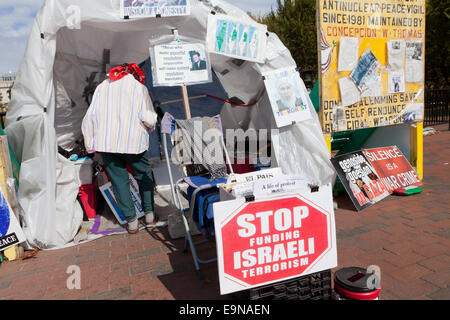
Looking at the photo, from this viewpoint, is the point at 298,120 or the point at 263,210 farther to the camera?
the point at 298,120

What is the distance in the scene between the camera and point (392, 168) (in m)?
4.92

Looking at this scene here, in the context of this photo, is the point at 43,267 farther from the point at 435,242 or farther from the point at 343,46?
the point at 343,46

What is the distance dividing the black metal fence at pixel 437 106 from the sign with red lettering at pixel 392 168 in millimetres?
7760

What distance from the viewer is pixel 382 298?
241cm

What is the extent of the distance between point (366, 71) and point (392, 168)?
1400mm

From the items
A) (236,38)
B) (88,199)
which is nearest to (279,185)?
(236,38)

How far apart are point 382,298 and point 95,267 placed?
7.90ft

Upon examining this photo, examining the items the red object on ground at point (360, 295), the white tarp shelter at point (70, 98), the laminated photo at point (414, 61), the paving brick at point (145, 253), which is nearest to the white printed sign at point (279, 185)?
the red object on ground at point (360, 295)

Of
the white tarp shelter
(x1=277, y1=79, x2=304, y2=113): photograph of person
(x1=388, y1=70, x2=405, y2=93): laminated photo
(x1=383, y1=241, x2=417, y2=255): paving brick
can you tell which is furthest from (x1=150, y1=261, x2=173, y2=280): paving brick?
(x1=388, y1=70, x2=405, y2=93): laminated photo

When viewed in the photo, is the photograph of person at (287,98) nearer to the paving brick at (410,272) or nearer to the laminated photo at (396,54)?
the laminated photo at (396,54)

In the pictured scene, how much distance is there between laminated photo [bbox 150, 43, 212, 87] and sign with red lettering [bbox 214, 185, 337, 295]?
2.45 metres

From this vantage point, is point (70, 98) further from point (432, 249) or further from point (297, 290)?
point (432, 249)

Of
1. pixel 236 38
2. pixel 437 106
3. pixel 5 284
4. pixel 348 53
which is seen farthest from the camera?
pixel 437 106
